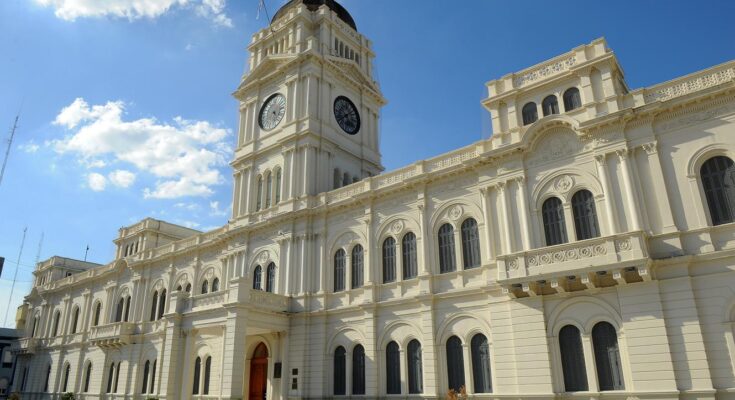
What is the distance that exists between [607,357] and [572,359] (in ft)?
4.28

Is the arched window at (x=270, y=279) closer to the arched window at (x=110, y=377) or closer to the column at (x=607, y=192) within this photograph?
the arched window at (x=110, y=377)

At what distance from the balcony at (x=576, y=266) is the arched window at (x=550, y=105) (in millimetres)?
6657

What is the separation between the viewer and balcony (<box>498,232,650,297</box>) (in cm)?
1888

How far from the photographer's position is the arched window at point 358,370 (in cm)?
2655

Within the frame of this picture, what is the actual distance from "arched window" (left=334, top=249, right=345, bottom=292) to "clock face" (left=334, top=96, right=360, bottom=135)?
33.5ft

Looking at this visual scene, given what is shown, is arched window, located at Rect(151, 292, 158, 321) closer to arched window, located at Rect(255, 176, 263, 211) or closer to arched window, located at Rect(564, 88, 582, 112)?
arched window, located at Rect(255, 176, 263, 211)

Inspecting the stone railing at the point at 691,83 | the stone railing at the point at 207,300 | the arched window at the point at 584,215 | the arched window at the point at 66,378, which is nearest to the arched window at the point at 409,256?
the arched window at the point at 584,215

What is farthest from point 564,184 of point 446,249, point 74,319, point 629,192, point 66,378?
point 74,319

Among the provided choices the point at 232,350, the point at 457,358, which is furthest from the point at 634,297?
the point at 232,350

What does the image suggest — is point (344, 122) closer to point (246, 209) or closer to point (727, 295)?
point (246, 209)

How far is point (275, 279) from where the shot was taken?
1244 inches

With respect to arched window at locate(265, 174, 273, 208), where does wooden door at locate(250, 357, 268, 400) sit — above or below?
below

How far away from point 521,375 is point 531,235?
5773 mm

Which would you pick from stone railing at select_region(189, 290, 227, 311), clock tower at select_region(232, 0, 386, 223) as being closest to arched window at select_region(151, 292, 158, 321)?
clock tower at select_region(232, 0, 386, 223)
